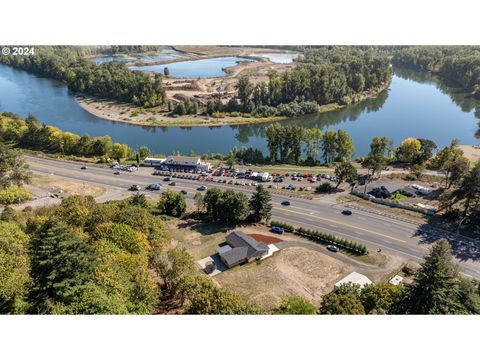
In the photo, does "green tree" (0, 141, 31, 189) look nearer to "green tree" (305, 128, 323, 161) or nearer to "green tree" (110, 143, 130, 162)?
"green tree" (110, 143, 130, 162)

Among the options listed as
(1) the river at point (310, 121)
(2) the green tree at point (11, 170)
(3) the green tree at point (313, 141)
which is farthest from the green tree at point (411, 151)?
(2) the green tree at point (11, 170)

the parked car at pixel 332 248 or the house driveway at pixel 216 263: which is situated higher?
the parked car at pixel 332 248

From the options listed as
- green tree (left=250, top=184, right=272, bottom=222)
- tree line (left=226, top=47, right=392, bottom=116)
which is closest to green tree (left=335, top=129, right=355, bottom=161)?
green tree (left=250, top=184, right=272, bottom=222)

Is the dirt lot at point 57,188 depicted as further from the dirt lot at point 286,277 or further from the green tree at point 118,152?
the dirt lot at point 286,277

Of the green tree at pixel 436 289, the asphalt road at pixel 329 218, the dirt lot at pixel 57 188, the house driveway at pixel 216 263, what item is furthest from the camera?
the dirt lot at pixel 57 188

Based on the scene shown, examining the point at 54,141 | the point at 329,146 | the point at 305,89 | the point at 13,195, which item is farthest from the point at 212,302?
the point at 305,89

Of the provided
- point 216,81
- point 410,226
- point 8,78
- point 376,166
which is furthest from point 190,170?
point 8,78

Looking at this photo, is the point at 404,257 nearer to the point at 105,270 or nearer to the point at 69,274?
the point at 105,270
